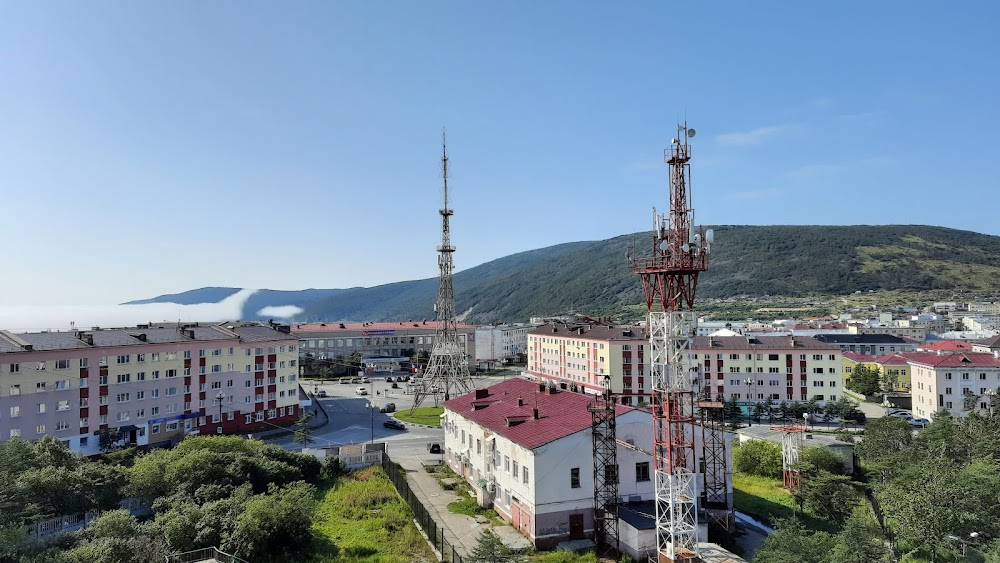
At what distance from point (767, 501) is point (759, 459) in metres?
7.47

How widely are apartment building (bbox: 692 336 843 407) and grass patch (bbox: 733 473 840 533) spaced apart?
31.4 metres

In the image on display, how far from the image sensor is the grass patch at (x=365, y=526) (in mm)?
27234

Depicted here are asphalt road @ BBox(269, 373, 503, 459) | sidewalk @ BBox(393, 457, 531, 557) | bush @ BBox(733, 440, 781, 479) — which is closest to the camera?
sidewalk @ BBox(393, 457, 531, 557)

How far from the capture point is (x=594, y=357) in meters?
85.8

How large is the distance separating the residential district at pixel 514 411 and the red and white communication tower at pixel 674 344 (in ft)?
7.16

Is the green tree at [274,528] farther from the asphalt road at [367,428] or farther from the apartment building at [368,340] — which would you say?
the apartment building at [368,340]

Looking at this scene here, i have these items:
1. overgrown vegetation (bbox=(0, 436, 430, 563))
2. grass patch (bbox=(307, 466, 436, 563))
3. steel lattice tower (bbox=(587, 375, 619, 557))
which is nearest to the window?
steel lattice tower (bbox=(587, 375, 619, 557))

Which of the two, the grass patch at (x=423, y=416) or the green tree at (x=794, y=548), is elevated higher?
the green tree at (x=794, y=548)

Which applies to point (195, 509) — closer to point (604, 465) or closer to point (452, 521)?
point (452, 521)

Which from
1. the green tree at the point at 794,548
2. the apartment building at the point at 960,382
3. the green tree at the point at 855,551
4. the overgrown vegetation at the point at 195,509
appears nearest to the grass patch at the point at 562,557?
the overgrown vegetation at the point at 195,509

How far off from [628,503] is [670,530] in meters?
5.58

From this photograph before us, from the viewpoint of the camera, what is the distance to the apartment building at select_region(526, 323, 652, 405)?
81.4m

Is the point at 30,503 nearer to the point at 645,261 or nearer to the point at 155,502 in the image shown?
the point at 155,502

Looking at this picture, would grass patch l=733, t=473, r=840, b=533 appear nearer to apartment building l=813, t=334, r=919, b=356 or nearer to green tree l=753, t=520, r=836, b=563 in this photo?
green tree l=753, t=520, r=836, b=563
